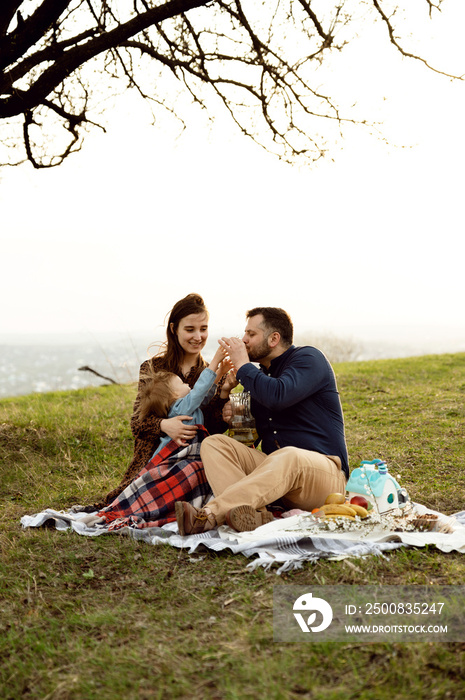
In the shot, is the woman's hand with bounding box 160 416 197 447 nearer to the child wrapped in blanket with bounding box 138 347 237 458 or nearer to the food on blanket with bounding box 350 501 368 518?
the child wrapped in blanket with bounding box 138 347 237 458

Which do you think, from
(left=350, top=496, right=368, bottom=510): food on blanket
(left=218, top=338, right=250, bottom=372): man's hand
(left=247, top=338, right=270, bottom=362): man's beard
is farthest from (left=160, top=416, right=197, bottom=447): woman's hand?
(left=350, top=496, right=368, bottom=510): food on blanket

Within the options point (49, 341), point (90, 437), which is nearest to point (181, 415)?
point (90, 437)

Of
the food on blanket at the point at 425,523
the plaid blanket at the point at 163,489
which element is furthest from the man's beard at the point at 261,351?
the food on blanket at the point at 425,523

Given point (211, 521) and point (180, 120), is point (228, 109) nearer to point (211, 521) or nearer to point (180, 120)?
point (180, 120)

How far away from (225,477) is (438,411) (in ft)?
14.9

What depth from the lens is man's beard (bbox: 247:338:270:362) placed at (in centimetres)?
466

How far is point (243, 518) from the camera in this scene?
3.85 m

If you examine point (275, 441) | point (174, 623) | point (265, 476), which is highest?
point (275, 441)

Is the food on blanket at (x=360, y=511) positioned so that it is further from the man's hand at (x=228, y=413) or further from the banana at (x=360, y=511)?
Answer: the man's hand at (x=228, y=413)

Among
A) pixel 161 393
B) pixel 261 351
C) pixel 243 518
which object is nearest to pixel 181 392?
pixel 161 393

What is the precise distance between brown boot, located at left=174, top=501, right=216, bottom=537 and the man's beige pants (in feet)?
0.19

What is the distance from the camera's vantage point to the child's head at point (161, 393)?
187 inches

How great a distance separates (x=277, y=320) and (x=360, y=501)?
55.1 inches

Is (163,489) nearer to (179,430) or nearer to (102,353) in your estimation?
(179,430)
